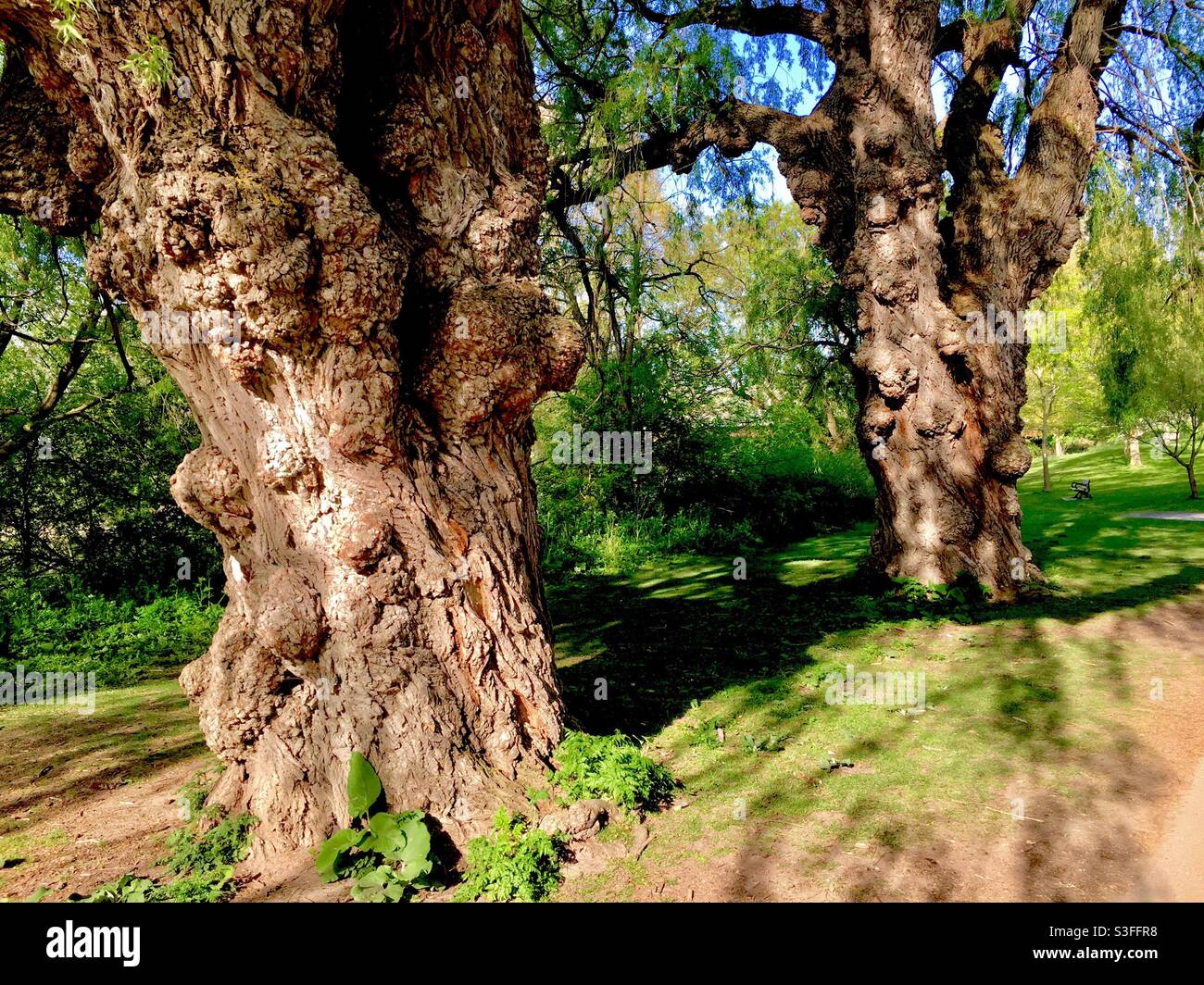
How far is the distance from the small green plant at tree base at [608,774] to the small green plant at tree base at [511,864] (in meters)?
0.34

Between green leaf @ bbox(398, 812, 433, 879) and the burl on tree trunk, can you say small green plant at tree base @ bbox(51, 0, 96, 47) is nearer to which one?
the burl on tree trunk

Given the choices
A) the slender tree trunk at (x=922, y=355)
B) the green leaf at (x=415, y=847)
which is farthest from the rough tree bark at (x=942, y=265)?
the green leaf at (x=415, y=847)

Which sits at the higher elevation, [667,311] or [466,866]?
[667,311]

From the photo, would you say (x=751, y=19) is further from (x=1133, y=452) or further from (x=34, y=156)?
(x=1133, y=452)

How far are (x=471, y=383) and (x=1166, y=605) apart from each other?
7.62m

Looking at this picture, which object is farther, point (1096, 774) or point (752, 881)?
point (1096, 774)

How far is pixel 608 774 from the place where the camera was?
12.0 ft

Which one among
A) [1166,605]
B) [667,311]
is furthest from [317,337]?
[667,311]

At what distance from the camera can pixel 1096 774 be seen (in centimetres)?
391

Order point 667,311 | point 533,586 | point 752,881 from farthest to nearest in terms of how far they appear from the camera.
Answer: point 667,311, point 533,586, point 752,881

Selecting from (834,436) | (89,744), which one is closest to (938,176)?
(89,744)

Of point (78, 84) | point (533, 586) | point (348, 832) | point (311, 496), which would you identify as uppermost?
point (78, 84)
